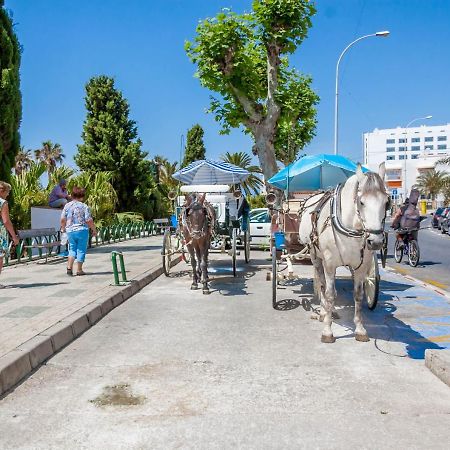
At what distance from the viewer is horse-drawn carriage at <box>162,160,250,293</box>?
9.73 meters

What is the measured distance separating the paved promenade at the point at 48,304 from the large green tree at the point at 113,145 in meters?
20.0

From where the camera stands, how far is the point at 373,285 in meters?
7.60

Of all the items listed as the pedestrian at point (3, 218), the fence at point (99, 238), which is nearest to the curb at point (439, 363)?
the pedestrian at point (3, 218)

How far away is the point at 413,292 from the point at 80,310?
6.07 meters

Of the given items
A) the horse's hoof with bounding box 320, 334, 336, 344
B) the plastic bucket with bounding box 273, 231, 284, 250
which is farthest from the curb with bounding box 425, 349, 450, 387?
the plastic bucket with bounding box 273, 231, 284, 250

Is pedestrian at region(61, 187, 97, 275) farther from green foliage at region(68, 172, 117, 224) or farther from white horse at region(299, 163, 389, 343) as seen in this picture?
green foliage at region(68, 172, 117, 224)

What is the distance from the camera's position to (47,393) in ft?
14.9

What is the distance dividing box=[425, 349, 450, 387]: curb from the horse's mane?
169cm

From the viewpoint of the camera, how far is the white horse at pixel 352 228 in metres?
5.35

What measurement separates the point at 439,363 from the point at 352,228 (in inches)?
65.1

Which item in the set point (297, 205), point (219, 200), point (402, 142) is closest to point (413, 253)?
point (219, 200)

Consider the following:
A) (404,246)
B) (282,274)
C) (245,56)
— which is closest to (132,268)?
(282,274)

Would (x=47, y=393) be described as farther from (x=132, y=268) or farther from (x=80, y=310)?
(x=132, y=268)

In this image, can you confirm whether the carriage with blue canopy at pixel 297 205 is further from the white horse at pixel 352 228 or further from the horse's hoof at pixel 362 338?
the horse's hoof at pixel 362 338
